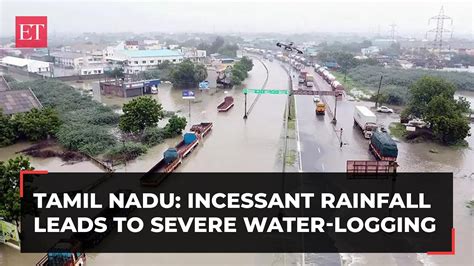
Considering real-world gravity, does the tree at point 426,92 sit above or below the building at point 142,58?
below

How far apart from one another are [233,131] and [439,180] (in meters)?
10.8

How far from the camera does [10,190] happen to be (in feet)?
33.4

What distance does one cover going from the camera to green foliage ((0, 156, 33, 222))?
10.1 meters

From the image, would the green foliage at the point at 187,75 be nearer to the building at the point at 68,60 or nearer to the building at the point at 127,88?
the building at the point at 127,88

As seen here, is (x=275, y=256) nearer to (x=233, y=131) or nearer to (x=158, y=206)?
(x=158, y=206)

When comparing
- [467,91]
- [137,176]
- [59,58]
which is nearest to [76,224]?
[137,176]

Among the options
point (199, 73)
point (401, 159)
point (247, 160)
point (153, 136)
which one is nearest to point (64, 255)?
point (247, 160)

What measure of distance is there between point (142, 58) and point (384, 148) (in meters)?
41.5

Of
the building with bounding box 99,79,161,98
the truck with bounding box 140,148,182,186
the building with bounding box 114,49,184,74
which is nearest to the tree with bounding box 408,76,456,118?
the truck with bounding box 140,148,182,186

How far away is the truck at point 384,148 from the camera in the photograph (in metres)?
16.1

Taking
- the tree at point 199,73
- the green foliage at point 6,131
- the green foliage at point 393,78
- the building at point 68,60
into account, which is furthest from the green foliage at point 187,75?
the building at point 68,60

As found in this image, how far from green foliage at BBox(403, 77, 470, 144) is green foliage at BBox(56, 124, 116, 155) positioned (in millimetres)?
15572

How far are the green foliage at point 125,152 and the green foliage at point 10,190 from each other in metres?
7.02

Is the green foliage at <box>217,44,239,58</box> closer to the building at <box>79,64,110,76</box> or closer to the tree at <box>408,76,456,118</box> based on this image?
the building at <box>79,64,110,76</box>
